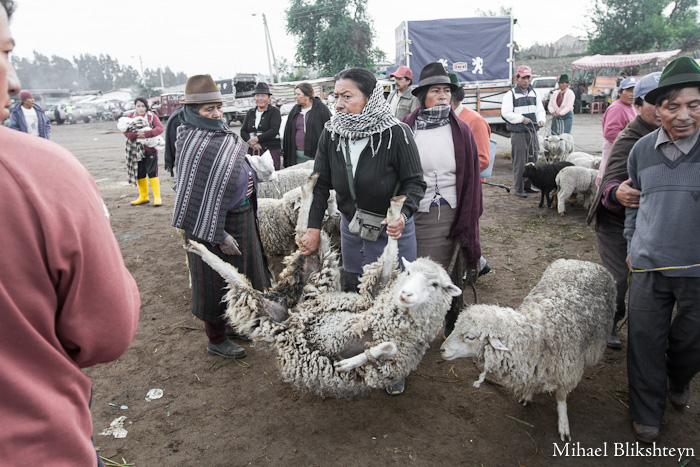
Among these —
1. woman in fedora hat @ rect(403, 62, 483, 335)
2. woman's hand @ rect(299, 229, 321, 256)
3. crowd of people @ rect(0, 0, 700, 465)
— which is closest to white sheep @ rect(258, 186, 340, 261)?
crowd of people @ rect(0, 0, 700, 465)

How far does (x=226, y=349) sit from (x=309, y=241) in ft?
4.70

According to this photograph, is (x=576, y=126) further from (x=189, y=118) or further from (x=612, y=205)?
(x=189, y=118)

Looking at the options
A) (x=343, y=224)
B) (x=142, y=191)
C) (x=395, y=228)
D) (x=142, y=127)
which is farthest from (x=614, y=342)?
(x=142, y=191)

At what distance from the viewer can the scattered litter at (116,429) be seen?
9.18 ft

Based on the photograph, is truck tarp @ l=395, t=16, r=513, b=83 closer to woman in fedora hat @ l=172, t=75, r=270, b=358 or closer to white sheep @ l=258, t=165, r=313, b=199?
white sheep @ l=258, t=165, r=313, b=199

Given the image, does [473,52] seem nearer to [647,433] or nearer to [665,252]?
[665,252]

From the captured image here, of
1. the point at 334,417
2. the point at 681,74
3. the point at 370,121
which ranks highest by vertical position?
the point at 681,74

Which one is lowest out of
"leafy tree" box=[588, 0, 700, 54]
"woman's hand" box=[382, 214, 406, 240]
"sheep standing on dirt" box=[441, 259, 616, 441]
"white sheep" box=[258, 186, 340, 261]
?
"sheep standing on dirt" box=[441, 259, 616, 441]

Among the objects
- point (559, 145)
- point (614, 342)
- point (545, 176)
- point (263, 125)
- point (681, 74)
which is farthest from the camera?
point (559, 145)

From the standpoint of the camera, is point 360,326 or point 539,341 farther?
point 539,341

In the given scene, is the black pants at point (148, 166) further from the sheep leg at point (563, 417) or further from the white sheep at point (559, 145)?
the white sheep at point (559, 145)

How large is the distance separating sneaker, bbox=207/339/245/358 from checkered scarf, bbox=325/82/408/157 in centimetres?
207

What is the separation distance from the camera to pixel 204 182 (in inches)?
120

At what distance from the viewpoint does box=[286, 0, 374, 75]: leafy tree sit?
34031 millimetres
